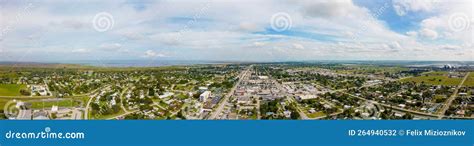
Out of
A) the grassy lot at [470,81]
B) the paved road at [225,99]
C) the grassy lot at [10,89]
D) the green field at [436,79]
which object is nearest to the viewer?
the paved road at [225,99]

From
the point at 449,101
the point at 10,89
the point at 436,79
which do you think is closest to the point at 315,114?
the point at 449,101

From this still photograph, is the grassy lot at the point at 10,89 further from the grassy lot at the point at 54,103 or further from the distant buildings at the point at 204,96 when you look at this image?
the distant buildings at the point at 204,96

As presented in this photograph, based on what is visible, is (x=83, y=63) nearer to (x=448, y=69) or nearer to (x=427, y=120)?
(x=427, y=120)

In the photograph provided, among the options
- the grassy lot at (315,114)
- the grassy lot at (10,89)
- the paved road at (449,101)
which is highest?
the grassy lot at (10,89)

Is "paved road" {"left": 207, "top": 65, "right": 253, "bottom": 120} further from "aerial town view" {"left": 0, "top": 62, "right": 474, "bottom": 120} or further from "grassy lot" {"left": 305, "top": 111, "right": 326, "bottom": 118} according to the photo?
"grassy lot" {"left": 305, "top": 111, "right": 326, "bottom": 118}

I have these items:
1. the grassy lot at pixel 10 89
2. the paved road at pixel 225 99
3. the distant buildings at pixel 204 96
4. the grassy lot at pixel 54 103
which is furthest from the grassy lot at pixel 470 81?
the grassy lot at pixel 10 89

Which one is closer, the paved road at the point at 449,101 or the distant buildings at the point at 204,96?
the paved road at the point at 449,101

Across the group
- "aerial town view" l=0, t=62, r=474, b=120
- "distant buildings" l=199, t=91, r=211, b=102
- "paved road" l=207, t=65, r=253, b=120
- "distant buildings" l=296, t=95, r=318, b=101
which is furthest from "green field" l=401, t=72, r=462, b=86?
"distant buildings" l=199, t=91, r=211, b=102
